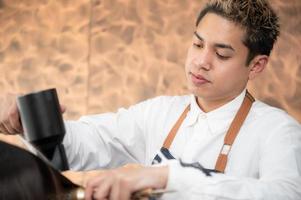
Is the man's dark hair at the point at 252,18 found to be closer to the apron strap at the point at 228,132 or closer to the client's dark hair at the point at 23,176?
the apron strap at the point at 228,132

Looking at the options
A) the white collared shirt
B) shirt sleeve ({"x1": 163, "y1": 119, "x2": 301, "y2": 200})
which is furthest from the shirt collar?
shirt sleeve ({"x1": 163, "y1": 119, "x2": 301, "y2": 200})

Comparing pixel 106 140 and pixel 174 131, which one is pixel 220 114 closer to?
pixel 174 131

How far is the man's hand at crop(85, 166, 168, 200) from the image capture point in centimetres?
82

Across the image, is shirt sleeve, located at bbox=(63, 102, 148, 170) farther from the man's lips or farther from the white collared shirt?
the man's lips

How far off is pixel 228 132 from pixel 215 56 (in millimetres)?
241

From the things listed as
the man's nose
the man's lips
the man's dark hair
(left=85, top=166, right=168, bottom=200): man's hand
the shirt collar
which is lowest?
the shirt collar

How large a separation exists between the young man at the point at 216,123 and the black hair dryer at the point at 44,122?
185 millimetres

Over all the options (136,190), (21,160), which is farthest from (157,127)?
(21,160)

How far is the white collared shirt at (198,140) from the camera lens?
1.26 metres

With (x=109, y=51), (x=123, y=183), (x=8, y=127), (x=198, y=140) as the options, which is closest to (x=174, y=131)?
(x=198, y=140)

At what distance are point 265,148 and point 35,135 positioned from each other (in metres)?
0.67

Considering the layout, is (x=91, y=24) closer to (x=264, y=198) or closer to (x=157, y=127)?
(x=157, y=127)

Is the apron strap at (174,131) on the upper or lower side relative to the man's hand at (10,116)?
lower

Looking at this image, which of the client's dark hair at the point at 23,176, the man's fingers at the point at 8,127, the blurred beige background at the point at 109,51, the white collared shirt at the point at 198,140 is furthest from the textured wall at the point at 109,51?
the client's dark hair at the point at 23,176
